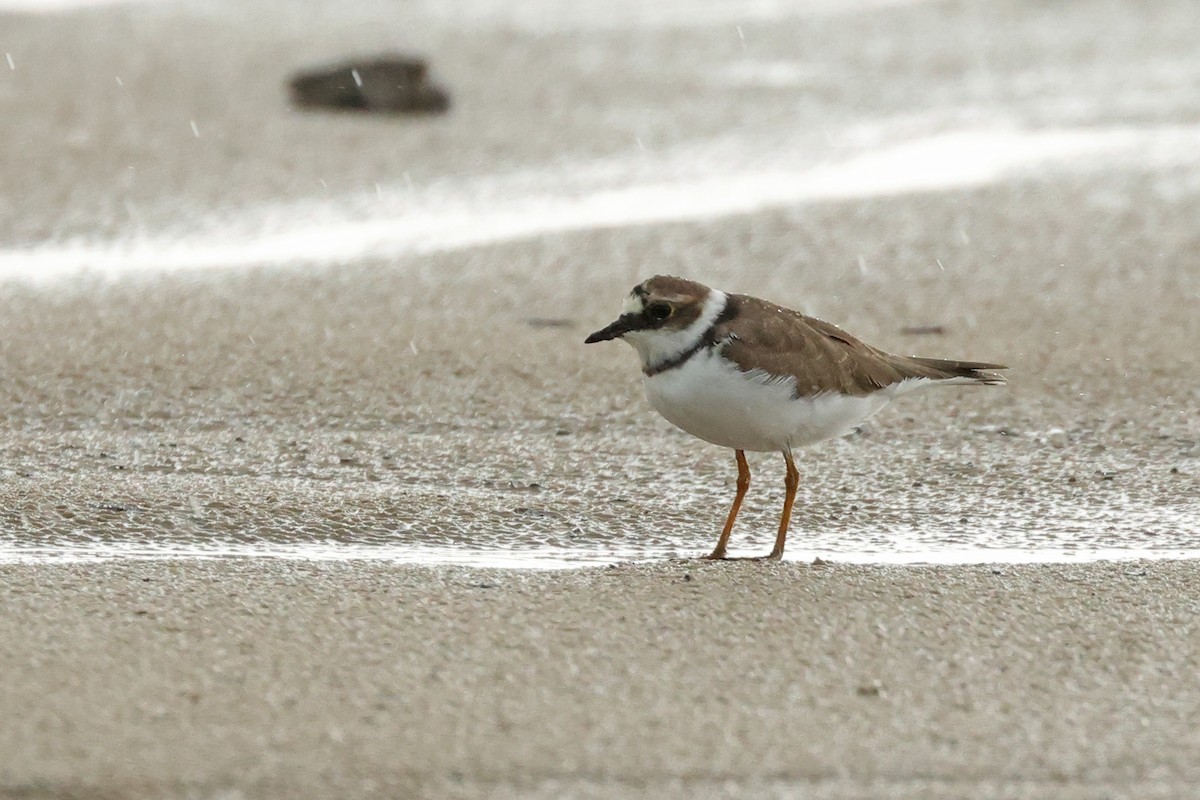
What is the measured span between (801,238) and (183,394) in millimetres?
3049

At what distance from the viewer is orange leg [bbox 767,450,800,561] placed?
427 cm

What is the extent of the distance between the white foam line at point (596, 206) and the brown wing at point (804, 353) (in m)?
3.22

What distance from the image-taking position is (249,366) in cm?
Result: 587

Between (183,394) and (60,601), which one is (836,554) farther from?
(183,394)

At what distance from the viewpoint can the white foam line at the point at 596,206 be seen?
7262 millimetres

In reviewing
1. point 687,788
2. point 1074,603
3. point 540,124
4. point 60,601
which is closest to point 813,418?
point 1074,603

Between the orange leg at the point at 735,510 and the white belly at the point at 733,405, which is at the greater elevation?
the white belly at the point at 733,405

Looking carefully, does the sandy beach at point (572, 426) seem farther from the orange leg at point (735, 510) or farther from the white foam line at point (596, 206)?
the orange leg at point (735, 510)

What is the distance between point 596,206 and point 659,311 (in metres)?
3.89

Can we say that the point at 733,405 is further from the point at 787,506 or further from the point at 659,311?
the point at 787,506

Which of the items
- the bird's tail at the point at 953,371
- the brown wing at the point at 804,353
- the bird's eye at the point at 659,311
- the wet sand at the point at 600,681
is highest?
the bird's eye at the point at 659,311

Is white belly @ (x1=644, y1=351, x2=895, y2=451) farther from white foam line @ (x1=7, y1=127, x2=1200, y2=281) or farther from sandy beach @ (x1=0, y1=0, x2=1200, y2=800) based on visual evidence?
white foam line @ (x1=7, y1=127, x2=1200, y2=281)

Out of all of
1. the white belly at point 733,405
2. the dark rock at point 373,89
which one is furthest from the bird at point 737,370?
the dark rock at point 373,89

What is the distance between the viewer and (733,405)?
4117 millimetres
